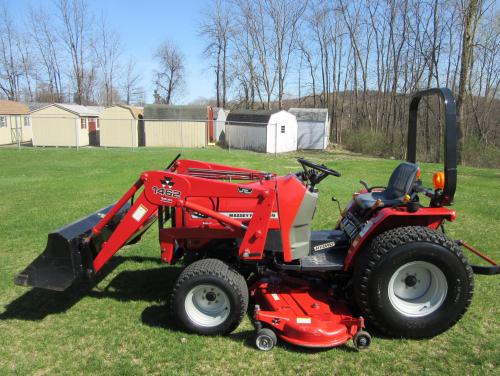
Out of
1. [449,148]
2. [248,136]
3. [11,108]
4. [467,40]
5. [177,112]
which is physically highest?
[467,40]

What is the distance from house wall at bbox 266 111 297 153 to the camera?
2767cm

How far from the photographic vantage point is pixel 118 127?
93.8 ft

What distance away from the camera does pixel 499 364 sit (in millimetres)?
3365

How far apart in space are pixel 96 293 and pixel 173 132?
25595 millimetres

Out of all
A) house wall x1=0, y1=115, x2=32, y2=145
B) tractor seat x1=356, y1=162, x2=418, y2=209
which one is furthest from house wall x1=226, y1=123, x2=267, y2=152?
tractor seat x1=356, y1=162, x2=418, y2=209

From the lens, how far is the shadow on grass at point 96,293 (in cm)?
426

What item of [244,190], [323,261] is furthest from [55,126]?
[323,261]

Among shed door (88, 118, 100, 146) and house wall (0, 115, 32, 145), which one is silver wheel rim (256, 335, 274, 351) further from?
house wall (0, 115, 32, 145)

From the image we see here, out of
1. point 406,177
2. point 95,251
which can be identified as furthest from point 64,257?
point 406,177

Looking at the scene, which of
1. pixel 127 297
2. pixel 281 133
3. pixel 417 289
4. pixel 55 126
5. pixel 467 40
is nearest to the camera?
pixel 417 289

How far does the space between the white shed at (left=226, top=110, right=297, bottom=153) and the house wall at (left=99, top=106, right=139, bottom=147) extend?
6541mm

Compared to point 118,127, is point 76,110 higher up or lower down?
higher up

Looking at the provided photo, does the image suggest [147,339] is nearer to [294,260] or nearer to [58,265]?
[58,265]

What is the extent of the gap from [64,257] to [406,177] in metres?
3.38
